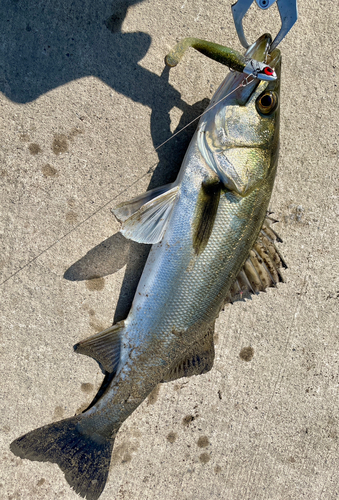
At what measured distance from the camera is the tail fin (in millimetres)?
2439

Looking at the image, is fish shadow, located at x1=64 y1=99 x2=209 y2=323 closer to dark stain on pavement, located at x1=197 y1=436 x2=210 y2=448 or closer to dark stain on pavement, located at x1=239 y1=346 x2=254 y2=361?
dark stain on pavement, located at x1=239 y1=346 x2=254 y2=361

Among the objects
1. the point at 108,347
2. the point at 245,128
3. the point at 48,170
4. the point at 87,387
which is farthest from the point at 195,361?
the point at 48,170

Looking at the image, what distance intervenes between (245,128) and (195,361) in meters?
1.76

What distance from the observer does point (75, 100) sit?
2475 millimetres

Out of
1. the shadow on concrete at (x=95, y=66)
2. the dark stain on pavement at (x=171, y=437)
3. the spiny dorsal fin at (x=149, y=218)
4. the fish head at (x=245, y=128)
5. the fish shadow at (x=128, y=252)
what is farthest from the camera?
the dark stain on pavement at (x=171, y=437)

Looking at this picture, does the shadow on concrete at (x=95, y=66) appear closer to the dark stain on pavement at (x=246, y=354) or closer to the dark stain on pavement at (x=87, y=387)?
the dark stain on pavement at (x=87, y=387)

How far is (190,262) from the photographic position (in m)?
2.19

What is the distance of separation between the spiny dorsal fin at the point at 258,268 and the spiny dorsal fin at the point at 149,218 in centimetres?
70

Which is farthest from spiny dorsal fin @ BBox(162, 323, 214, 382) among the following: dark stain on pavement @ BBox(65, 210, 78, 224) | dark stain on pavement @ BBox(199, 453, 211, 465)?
dark stain on pavement @ BBox(65, 210, 78, 224)

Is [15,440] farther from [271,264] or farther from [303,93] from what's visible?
[303,93]

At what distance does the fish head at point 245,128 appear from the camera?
82.6 inches

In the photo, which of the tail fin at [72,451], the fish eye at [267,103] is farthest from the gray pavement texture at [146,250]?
→ the fish eye at [267,103]

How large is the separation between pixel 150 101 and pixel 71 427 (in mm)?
2677

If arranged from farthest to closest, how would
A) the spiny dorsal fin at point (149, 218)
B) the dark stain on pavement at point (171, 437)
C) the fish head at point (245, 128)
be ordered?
the dark stain on pavement at point (171, 437)
the spiny dorsal fin at point (149, 218)
the fish head at point (245, 128)
